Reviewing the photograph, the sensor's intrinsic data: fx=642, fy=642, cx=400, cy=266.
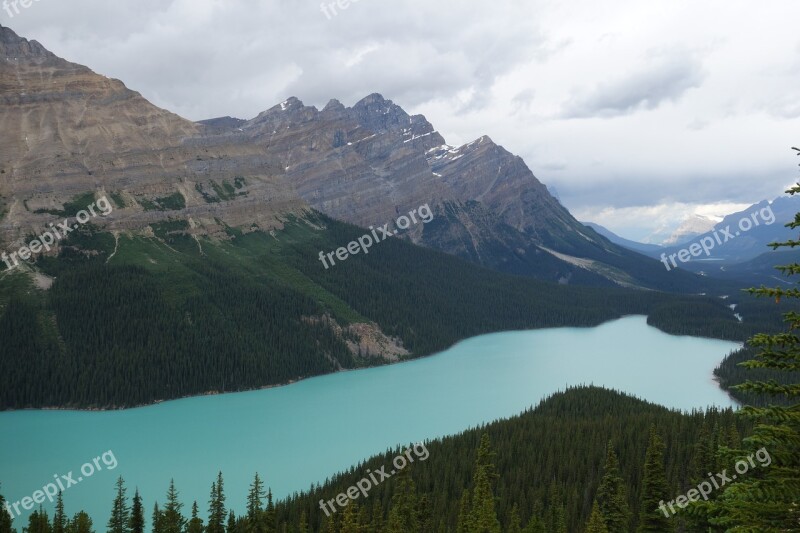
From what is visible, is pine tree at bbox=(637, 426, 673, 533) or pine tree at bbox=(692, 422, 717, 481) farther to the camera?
pine tree at bbox=(692, 422, 717, 481)

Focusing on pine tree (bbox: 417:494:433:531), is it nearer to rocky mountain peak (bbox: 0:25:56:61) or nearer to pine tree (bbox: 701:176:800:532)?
pine tree (bbox: 701:176:800:532)

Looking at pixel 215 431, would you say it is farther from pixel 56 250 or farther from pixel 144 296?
pixel 56 250

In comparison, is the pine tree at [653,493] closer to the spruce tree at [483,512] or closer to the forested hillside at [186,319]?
the spruce tree at [483,512]

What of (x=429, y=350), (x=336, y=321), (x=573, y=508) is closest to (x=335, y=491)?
Answer: (x=573, y=508)

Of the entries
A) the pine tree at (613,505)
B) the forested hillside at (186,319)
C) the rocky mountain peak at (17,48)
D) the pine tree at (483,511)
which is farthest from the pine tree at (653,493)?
the rocky mountain peak at (17,48)

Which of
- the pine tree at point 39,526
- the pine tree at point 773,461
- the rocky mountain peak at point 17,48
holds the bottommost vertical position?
the pine tree at point 773,461

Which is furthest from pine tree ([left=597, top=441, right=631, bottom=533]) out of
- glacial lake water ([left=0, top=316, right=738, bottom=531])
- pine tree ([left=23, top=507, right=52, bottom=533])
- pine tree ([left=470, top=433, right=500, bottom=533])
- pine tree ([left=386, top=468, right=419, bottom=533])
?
pine tree ([left=23, top=507, right=52, bottom=533])

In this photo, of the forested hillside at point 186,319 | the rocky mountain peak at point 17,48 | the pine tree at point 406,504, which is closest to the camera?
the pine tree at point 406,504
